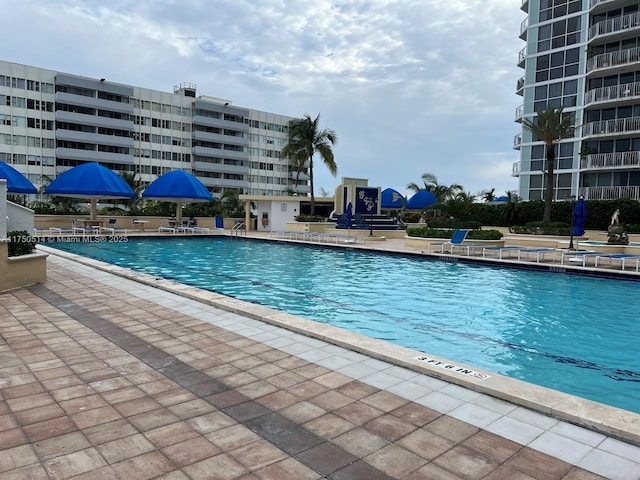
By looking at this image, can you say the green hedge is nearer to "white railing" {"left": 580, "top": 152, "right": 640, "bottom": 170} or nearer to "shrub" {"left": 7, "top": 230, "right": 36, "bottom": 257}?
"shrub" {"left": 7, "top": 230, "right": 36, "bottom": 257}

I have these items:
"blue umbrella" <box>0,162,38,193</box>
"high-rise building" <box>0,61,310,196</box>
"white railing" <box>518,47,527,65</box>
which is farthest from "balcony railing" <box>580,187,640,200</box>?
"blue umbrella" <box>0,162,38,193</box>

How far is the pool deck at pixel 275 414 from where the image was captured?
273cm

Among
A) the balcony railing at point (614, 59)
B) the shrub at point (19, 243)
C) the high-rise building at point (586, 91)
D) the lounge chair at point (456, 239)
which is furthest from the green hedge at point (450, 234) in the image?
the balcony railing at point (614, 59)

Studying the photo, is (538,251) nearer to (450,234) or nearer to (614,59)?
(450,234)

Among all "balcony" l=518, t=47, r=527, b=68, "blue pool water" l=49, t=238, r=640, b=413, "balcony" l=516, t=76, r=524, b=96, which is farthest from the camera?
"balcony" l=516, t=76, r=524, b=96

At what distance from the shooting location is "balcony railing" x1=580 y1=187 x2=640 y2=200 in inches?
1167

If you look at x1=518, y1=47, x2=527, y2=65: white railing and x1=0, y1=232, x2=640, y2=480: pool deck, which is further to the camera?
x1=518, y1=47, x2=527, y2=65: white railing

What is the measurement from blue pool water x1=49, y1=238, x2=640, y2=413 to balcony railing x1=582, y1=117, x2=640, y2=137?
890 inches

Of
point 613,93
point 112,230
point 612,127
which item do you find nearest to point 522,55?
point 613,93

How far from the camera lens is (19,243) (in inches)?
337

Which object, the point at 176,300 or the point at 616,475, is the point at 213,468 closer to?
the point at 616,475

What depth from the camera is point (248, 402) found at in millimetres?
3631

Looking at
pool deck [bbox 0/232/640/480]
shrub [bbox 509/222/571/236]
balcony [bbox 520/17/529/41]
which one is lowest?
pool deck [bbox 0/232/640/480]

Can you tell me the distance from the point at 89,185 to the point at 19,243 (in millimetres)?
15724
